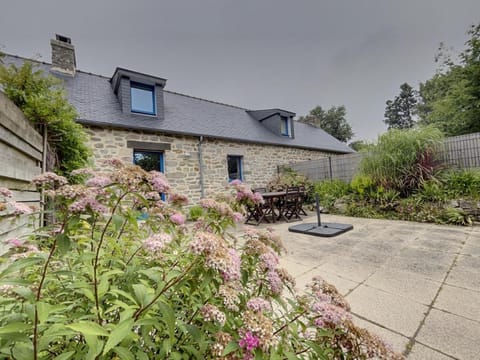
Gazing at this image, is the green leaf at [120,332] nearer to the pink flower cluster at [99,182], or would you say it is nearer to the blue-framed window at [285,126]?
the pink flower cluster at [99,182]

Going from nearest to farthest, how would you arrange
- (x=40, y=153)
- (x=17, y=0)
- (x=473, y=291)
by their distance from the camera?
(x=473, y=291)
(x=40, y=153)
(x=17, y=0)

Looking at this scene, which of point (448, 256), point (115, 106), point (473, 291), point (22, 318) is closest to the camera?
point (22, 318)

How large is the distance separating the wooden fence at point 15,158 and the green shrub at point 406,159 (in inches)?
265

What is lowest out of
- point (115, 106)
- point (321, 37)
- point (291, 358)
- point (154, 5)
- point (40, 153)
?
point (291, 358)

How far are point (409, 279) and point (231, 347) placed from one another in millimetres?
2445

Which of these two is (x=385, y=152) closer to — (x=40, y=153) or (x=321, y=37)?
(x=321, y=37)

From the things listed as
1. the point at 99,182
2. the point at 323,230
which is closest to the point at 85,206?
the point at 99,182

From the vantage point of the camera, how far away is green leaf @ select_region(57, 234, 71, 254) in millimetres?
560

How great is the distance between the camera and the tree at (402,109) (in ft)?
79.2

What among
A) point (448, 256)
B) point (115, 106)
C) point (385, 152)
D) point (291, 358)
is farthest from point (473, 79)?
point (115, 106)

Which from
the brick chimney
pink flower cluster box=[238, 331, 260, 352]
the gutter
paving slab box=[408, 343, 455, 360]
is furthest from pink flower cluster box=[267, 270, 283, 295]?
the brick chimney

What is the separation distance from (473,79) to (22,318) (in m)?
12.5

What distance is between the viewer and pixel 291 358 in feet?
1.85

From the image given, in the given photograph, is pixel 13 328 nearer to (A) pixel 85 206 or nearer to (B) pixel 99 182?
(A) pixel 85 206
